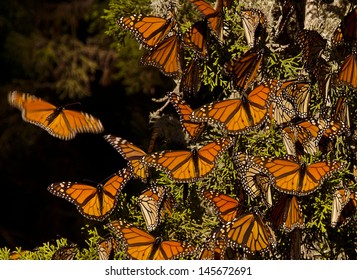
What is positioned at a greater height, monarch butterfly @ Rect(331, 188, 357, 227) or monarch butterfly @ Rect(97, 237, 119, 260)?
monarch butterfly @ Rect(331, 188, 357, 227)

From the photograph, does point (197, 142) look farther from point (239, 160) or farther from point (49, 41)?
point (49, 41)

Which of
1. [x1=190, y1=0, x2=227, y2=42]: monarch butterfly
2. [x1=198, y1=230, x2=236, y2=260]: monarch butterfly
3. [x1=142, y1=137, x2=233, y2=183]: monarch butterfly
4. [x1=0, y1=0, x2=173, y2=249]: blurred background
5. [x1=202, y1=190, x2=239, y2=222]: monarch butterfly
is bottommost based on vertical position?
[x1=198, y1=230, x2=236, y2=260]: monarch butterfly

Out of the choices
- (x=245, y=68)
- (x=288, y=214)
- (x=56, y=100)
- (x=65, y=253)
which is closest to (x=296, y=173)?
(x=288, y=214)

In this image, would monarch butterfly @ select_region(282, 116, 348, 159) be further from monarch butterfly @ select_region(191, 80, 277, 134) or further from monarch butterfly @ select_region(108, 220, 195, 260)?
monarch butterfly @ select_region(108, 220, 195, 260)

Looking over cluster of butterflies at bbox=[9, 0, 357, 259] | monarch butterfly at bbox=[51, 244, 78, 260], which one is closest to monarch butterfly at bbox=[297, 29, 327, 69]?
cluster of butterflies at bbox=[9, 0, 357, 259]

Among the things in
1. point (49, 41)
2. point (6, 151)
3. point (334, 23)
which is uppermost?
point (49, 41)

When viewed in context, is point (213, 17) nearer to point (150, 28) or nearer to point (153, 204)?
point (150, 28)

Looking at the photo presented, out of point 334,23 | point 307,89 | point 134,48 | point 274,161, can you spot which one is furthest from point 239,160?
point 134,48

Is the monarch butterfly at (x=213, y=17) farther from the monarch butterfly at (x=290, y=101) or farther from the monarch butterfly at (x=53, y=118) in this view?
the monarch butterfly at (x=53, y=118)
